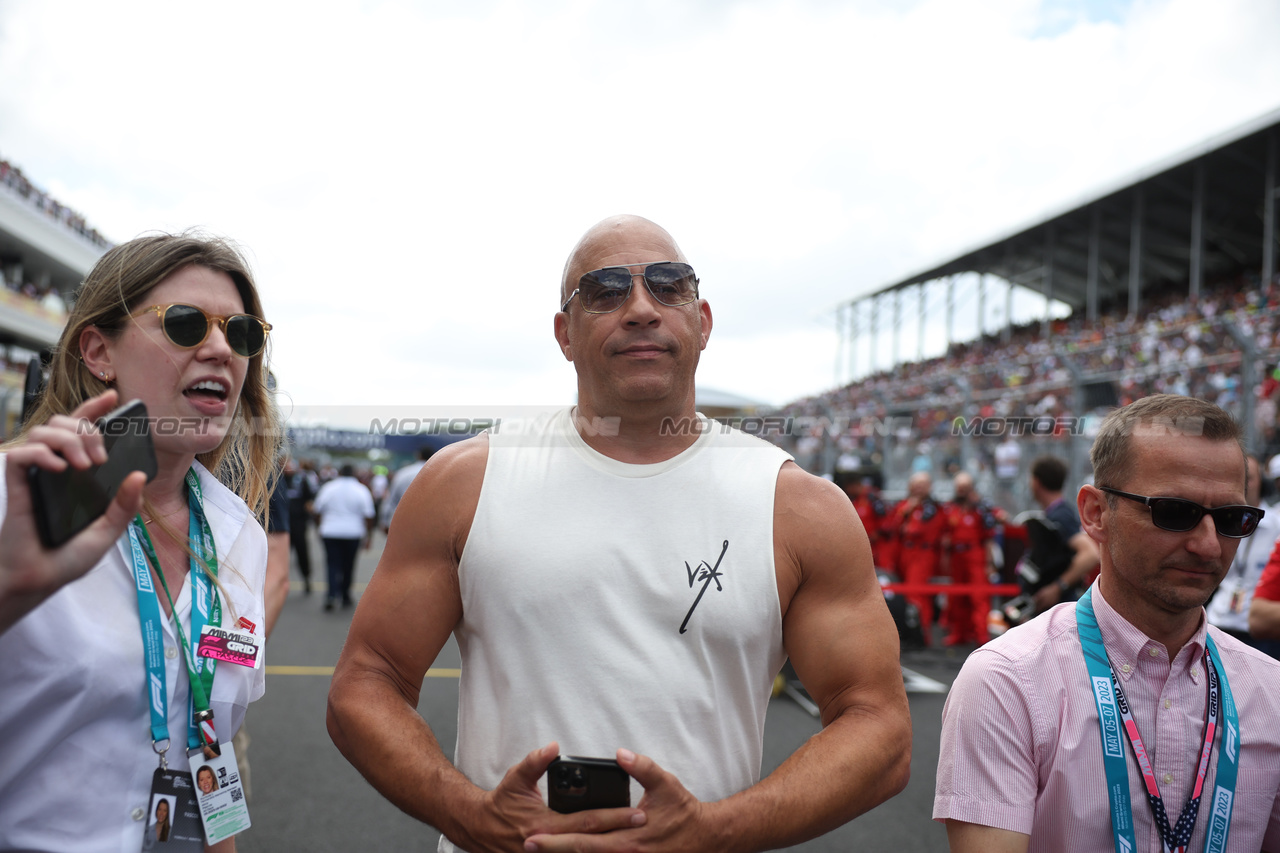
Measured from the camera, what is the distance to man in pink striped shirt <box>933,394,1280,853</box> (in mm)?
1748

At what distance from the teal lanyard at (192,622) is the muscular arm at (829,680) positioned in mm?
1034

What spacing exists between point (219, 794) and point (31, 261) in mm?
44469

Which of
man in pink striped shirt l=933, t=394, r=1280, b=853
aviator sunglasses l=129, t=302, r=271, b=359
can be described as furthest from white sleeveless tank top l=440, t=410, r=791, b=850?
aviator sunglasses l=129, t=302, r=271, b=359

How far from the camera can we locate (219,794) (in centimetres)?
157

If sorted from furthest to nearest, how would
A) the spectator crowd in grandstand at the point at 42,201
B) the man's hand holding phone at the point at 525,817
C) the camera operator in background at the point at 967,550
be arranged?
the spectator crowd in grandstand at the point at 42,201, the camera operator in background at the point at 967,550, the man's hand holding phone at the point at 525,817

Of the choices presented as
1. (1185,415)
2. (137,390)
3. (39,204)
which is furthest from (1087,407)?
(39,204)

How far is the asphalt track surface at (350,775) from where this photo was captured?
3.70 metres

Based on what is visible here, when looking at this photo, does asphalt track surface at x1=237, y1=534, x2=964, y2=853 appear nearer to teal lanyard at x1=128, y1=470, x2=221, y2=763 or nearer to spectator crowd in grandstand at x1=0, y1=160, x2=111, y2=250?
teal lanyard at x1=128, y1=470, x2=221, y2=763

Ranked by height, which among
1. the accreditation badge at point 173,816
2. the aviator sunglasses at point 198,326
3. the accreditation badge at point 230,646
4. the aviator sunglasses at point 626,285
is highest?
the aviator sunglasses at point 626,285

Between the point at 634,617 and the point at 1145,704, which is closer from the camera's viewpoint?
the point at 634,617

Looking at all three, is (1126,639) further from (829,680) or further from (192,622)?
(192,622)

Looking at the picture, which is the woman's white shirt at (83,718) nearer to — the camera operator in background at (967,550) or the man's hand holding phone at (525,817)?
the man's hand holding phone at (525,817)

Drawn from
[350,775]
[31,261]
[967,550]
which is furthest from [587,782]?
[31,261]

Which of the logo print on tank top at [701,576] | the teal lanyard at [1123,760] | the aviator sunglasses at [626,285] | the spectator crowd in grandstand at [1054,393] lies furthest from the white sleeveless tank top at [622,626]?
the spectator crowd in grandstand at [1054,393]
